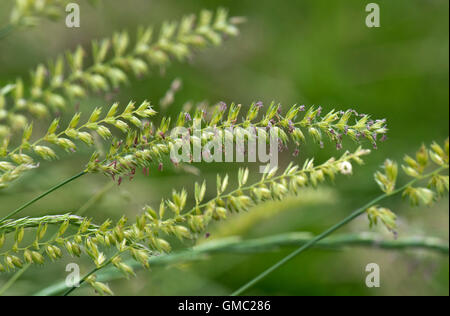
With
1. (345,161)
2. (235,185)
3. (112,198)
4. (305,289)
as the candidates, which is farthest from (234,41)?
(345,161)

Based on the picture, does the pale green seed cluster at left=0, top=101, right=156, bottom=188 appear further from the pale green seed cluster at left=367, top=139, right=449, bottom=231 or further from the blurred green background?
the blurred green background

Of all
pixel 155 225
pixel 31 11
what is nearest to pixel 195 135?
pixel 155 225

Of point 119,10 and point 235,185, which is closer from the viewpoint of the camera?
point 235,185

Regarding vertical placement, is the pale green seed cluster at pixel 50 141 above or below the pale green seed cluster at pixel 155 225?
above

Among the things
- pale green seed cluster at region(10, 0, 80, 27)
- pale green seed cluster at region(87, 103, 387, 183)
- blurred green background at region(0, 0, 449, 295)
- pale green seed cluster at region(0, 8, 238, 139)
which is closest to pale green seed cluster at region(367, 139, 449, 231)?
Result: pale green seed cluster at region(87, 103, 387, 183)

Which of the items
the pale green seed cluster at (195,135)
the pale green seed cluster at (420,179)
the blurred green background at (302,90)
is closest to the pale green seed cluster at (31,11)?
the pale green seed cluster at (195,135)

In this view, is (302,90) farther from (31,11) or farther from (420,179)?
(31,11)

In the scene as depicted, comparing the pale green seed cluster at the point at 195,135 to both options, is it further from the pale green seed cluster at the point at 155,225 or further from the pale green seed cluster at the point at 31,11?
the pale green seed cluster at the point at 31,11

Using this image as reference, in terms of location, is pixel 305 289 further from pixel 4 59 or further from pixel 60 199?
pixel 4 59
